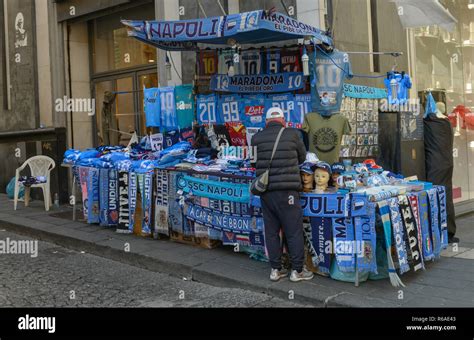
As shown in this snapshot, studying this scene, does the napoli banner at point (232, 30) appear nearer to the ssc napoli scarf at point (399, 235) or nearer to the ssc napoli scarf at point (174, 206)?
the ssc napoli scarf at point (174, 206)

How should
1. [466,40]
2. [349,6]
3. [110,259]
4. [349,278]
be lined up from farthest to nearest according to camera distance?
[466,40] < [349,6] < [110,259] < [349,278]

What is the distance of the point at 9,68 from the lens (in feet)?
42.9

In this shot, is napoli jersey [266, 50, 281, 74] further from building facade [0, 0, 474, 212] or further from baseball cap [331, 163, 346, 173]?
baseball cap [331, 163, 346, 173]

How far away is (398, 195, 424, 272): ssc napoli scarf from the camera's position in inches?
218

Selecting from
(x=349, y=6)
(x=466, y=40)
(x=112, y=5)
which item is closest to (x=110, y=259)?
(x=349, y=6)

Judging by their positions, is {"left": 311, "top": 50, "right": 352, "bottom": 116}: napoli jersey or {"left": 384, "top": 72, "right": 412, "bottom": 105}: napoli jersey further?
{"left": 384, "top": 72, "right": 412, "bottom": 105}: napoli jersey

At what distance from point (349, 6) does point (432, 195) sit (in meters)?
3.25

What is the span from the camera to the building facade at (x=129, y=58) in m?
8.02

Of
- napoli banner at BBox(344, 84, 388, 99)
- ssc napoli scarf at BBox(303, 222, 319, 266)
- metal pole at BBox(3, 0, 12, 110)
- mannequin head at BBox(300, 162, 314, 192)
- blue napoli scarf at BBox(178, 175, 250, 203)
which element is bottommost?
ssc napoli scarf at BBox(303, 222, 319, 266)

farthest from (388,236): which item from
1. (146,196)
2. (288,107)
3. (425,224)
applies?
(146,196)

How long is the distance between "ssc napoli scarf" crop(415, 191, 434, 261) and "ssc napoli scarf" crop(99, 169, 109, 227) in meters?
4.67

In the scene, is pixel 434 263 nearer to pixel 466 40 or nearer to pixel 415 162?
pixel 415 162

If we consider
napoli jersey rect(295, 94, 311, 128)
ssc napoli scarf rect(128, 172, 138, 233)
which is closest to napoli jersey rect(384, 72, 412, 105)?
napoli jersey rect(295, 94, 311, 128)
